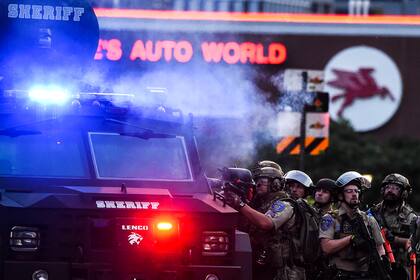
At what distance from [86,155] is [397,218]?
14.6 ft

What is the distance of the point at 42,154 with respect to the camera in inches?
470

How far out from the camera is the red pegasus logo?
58.1 metres

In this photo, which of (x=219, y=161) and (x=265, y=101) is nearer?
(x=219, y=161)

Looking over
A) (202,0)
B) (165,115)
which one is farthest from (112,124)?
(202,0)

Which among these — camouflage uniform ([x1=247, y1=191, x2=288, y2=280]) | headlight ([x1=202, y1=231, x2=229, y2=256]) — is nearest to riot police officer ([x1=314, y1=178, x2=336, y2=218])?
camouflage uniform ([x1=247, y1=191, x2=288, y2=280])

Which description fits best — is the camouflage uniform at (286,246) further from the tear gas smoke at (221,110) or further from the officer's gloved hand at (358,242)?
the tear gas smoke at (221,110)

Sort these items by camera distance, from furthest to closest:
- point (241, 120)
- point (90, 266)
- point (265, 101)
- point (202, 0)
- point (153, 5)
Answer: point (202, 0) < point (153, 5) < point (265, 101) < point (241, 120) < point (90, 266)

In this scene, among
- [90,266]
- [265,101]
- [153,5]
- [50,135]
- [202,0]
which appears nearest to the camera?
[90,266]

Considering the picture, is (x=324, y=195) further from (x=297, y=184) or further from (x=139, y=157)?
(x=139, y=157)

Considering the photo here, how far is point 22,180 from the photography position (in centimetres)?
1170

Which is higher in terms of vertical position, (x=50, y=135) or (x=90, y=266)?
(x=50, y=135)

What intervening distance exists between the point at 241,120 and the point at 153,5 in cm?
4947

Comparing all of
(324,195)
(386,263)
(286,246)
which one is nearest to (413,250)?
(324,195)

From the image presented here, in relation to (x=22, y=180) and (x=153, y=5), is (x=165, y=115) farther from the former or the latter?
(x=153, y=5)
